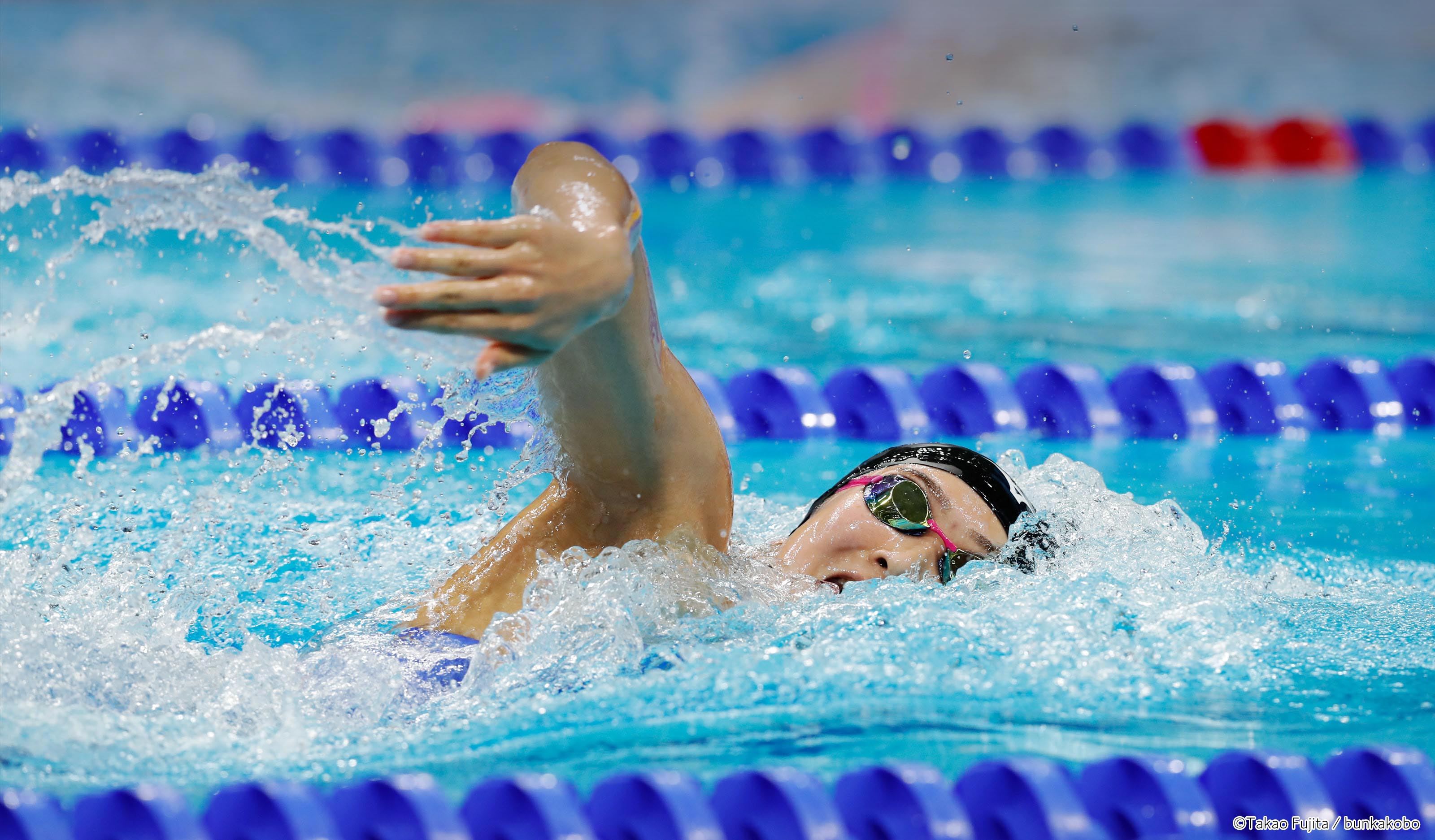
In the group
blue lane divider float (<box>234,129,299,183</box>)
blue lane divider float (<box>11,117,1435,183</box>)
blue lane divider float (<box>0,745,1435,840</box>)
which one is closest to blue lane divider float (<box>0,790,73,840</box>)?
blue lane divider float (<box>0,745,1435,840</box>)

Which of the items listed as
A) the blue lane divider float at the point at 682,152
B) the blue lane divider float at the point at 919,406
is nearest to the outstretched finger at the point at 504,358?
the blue lane divider float at the point at 919,406

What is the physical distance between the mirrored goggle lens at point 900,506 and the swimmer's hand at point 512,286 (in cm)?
80

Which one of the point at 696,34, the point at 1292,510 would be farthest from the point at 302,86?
the point at 1292,510

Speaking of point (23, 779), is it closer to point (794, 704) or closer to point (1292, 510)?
point (794, 704)

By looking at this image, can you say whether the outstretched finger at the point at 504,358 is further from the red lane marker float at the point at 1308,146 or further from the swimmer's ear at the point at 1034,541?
the red lane marker float at the point at 1308,146

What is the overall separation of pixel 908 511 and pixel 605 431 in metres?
0.57

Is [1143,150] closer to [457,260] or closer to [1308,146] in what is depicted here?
[1308,146]

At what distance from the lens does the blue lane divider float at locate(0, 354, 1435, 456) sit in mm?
3430

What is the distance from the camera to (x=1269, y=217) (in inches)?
254

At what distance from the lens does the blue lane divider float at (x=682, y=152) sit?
621cm

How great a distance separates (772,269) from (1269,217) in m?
2.43

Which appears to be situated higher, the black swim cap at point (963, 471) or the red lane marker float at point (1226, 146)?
the red lane marker float at point (1226, 146)

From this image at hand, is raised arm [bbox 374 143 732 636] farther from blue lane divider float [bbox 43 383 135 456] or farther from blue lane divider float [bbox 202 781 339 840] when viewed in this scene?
blue lane divider float [bbox 43 383 135 456]

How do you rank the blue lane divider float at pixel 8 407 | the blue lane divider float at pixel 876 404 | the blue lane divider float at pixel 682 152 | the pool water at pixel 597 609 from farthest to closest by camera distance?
the blue lane divider float at pixel 682 152, the blue lane divider float at pixel 876 404, the blue lane divider float at pixel 8 407, the pool water at pixel 597 609
